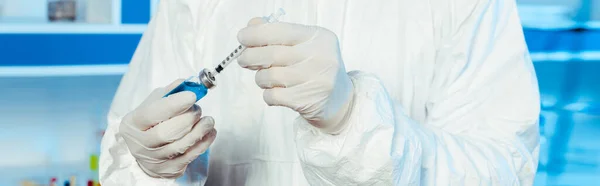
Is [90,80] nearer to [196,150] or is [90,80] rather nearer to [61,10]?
[61,10]

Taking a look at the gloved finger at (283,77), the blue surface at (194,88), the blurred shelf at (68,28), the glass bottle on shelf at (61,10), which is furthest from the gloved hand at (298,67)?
the glass bottle on shelf at (61,10)

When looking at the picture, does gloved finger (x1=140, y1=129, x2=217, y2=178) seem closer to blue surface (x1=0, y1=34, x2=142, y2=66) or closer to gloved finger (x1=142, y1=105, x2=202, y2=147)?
gloved finger (x1=142, y1=105, x2=202, y2=147)

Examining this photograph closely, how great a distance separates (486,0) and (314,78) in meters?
0.34

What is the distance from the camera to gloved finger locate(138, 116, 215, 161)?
0.93 m

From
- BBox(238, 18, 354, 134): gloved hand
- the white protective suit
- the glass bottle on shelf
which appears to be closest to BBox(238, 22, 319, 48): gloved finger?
BBox(238, 18, 354, 134): gloved hand

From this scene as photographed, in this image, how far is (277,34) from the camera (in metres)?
0.82

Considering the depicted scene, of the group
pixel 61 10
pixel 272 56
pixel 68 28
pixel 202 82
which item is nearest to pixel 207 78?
pixel 202 82

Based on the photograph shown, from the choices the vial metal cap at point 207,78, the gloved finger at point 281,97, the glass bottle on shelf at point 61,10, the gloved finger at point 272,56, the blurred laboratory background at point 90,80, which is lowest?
the blurred laboratory background at point 90,80

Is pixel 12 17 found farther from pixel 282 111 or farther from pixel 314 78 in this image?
pixel 314 78

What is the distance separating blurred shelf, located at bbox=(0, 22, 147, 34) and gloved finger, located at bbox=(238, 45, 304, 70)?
1523 mm

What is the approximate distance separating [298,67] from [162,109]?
7.7 inches

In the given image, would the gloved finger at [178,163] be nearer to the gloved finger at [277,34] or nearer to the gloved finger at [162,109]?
the gloved finger at [162,109]

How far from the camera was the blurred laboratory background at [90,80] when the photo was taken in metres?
2.24

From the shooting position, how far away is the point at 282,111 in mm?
1079
